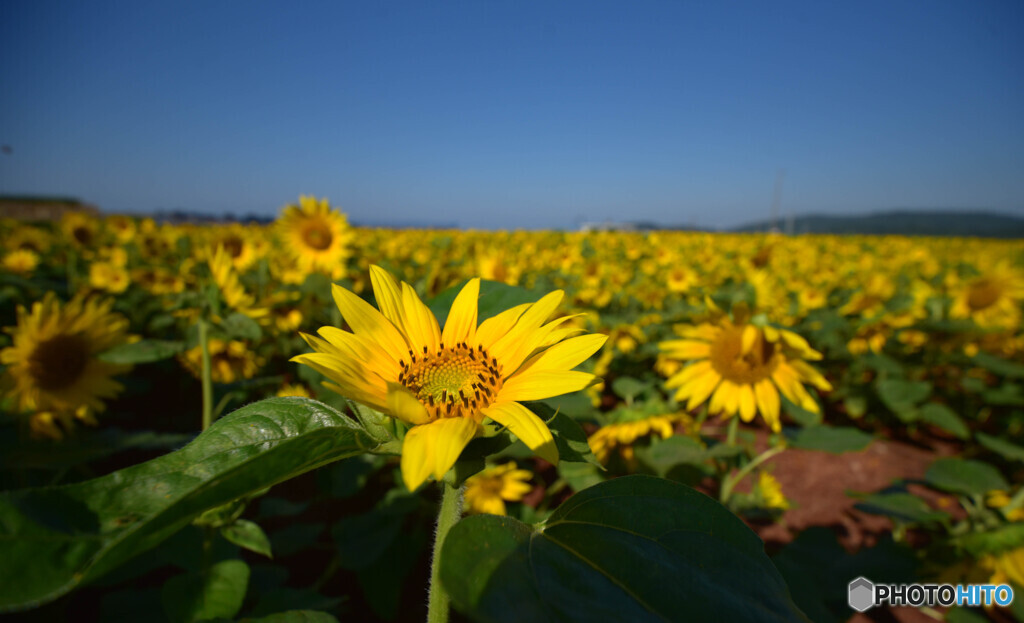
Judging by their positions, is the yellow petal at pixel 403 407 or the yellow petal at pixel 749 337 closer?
the yellow petal at pixel 403 407

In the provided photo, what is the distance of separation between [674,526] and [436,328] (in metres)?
0.58

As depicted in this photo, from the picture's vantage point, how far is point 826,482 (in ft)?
12.2

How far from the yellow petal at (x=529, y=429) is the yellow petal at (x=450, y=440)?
0.13 ft

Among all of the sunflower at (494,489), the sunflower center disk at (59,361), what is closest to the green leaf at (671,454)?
the sunflower at (494,489)

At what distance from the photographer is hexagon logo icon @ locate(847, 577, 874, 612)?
5.76 feet

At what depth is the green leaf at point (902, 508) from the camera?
1889mm

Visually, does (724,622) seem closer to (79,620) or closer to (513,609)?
(513,609)

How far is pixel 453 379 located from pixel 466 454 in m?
0.19

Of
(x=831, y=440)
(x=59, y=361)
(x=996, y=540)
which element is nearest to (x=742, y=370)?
(x=831, y=440)

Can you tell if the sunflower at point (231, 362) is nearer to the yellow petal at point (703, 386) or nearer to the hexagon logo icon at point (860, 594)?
the yellow petal at point (703, 386)

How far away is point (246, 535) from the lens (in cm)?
123

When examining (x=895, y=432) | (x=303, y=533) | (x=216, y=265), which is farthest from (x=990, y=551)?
(x=895, y=432)

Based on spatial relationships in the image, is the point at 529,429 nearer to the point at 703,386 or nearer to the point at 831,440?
the point at 703,386

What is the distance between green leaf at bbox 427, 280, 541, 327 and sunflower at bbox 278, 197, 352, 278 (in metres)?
3.13
